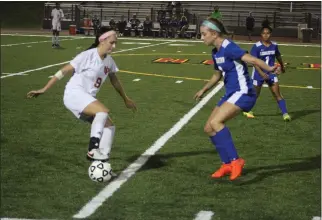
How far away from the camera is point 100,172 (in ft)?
24.1

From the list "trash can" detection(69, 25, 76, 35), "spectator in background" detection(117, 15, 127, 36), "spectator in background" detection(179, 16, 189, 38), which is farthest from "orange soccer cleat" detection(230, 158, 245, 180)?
"trash can" detection(69, 25, 76, 35)

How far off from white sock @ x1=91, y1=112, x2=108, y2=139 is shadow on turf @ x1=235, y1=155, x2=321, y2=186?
5.93 ft

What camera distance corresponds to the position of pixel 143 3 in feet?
178

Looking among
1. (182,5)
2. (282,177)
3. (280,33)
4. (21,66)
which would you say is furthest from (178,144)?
(182,5)

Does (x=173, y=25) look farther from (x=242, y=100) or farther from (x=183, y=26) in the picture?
(x=242, y=100)

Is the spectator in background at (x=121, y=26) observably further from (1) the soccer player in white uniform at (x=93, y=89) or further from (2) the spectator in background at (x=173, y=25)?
(1) the soccer player in white uniform at (x=93, y=89)

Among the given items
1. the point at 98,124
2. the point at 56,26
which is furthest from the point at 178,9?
the point at 98,124

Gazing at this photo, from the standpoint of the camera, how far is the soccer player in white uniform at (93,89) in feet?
24.7

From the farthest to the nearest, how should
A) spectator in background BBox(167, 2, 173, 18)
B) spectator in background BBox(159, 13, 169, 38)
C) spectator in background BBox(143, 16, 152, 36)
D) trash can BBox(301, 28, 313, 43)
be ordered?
spectator in background BBox(167, 2, 173, 18), spectator in background BBox(143, 16, 152, 36), spectator in background BBox(159, 13, 169, 38), trash can BBox(301, 28, 313, 43)

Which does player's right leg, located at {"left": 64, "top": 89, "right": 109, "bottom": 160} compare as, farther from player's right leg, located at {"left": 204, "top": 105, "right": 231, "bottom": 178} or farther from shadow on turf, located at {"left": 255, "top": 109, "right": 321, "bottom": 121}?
shadow on turf, located at {"left": 255, "top": 109, "right": 321, "bottom": 121}

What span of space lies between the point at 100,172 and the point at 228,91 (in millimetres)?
1986

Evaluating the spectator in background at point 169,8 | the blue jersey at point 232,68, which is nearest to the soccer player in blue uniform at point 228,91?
the blue jersey at point 232,68

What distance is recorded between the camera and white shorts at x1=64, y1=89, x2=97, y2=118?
790cm

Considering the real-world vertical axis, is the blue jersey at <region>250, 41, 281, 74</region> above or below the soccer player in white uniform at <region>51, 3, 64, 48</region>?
above
